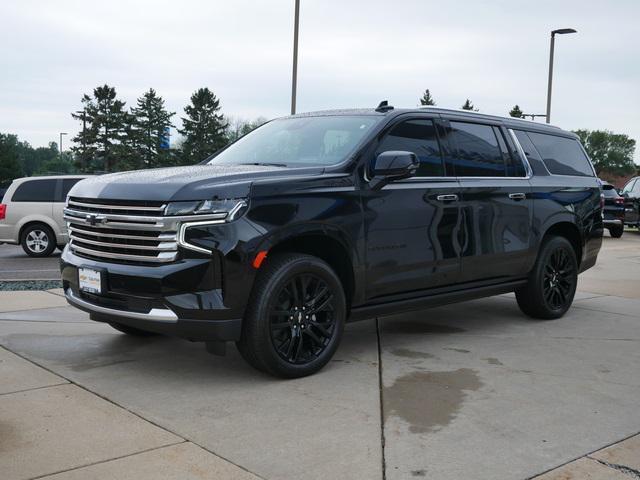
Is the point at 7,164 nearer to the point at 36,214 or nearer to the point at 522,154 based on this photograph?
the point at 36,214

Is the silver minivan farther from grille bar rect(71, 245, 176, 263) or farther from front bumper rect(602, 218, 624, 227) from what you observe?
front bumper rect(602, 218, 624, 227)

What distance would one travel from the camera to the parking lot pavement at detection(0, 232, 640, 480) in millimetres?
3361

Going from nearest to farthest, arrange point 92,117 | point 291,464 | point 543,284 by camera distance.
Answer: point 291,464 → point 543,284 → point 92,117

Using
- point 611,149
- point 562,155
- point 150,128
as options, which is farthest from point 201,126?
point 611,149

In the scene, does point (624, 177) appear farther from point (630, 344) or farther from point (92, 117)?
point (630, 344)

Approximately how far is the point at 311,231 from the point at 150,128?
84668 mm

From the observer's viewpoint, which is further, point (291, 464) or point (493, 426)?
point (493, 426)

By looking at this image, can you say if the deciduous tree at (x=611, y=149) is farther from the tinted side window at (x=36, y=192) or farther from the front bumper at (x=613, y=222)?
the tinted side window at (x=36, y=192)

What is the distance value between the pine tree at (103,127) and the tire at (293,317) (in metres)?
82.4

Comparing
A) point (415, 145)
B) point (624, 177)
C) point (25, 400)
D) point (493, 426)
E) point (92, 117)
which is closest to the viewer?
point (493, 426)

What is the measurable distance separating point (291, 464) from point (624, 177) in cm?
15559

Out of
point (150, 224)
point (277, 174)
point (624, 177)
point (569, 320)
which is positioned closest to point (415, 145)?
point (277, 174)

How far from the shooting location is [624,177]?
477ft

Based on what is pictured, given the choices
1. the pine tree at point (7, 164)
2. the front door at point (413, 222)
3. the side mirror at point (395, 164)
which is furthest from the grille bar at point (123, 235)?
the pine tree at point (7, 164)
